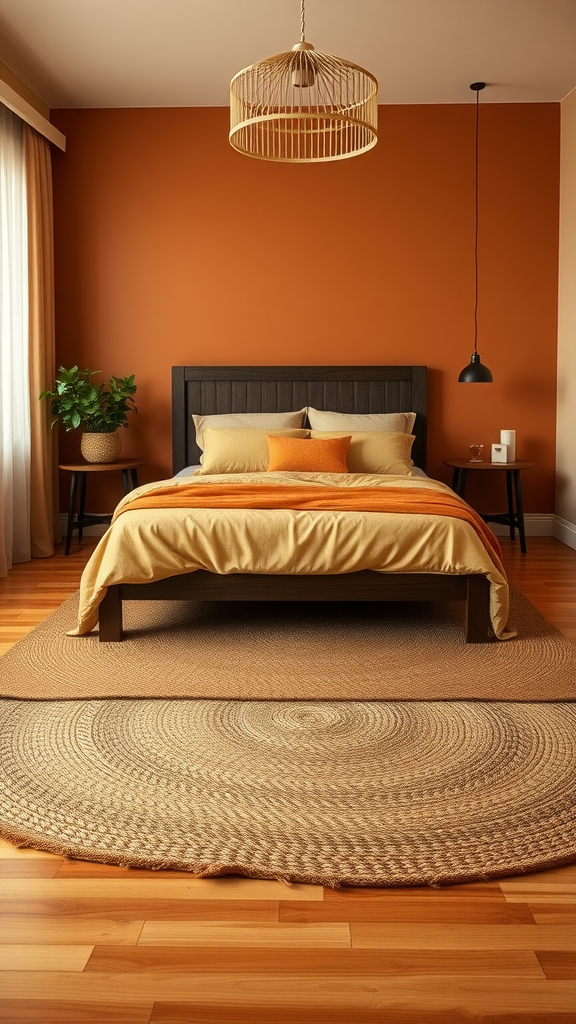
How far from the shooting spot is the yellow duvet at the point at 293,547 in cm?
340

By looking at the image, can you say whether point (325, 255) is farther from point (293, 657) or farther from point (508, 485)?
point (293, 657)

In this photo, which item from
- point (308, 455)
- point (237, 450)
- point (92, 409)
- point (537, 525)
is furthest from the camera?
point (537, 525)

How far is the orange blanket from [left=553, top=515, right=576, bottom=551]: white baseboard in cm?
192

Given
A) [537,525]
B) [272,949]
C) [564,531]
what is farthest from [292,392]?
[272,949]

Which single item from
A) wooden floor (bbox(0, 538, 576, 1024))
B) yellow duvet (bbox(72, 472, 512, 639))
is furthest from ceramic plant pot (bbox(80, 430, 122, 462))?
wooden floor (bbox(0, 538, 576, 1024))

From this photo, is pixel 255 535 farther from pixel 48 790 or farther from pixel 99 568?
pixel 48 790

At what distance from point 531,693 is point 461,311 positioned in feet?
11.5

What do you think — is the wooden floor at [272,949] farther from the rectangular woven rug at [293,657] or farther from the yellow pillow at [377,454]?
the yellow pillow at [377,454]

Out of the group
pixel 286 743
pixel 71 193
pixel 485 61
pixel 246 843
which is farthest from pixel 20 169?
pixel 246 843

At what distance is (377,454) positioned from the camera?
510cm

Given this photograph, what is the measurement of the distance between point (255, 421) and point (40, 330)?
1442mm

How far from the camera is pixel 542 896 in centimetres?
178

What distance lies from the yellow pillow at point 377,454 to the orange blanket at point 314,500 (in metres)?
1.14

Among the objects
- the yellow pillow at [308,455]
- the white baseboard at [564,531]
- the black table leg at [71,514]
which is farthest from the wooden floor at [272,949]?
the white baseboard at [564,531]
